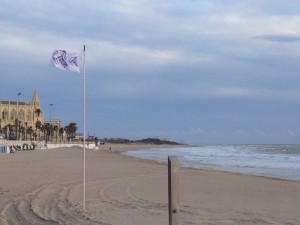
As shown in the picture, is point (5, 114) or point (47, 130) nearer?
point (47, 130)

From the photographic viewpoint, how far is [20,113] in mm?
145000

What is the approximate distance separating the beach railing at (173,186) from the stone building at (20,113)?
128582 mm

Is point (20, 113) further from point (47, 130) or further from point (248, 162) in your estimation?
point (248, 162)

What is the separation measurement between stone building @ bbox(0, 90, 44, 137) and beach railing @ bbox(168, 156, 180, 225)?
129 meters

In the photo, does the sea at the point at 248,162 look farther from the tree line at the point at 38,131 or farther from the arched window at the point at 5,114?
the arched window at the point at 5,114

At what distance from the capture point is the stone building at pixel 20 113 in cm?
13850

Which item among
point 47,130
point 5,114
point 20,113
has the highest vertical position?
point 20,113

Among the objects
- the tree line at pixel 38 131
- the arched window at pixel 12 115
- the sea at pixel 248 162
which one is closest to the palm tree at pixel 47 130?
the tree line at pixel 38 131

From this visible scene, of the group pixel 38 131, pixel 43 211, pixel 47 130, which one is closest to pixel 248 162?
pixel 43 211

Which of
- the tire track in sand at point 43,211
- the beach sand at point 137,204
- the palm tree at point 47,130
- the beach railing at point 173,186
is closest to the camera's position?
the beach railing at point 173,186

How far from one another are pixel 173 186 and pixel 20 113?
469 feet

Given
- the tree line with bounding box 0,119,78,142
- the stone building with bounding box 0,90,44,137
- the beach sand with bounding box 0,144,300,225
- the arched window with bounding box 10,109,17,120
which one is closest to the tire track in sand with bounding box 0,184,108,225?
the beach sand with bounding box 0,144,300,225

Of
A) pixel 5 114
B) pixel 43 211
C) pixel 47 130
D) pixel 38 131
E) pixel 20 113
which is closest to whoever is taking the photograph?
pixel 43 211

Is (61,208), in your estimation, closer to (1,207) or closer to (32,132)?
→ (1,207)
